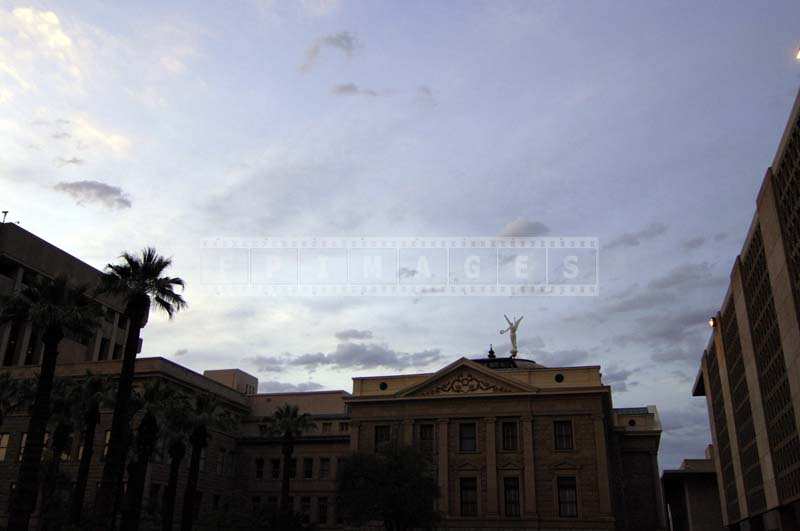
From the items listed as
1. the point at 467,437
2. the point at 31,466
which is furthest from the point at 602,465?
the point at 31,466

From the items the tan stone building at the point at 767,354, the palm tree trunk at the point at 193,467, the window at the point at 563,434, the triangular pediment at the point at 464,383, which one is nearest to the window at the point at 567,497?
the window at the point at 563,434

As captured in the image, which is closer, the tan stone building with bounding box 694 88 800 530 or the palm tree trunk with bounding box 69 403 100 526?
the tan stone building with bounding box 694 88 800 530

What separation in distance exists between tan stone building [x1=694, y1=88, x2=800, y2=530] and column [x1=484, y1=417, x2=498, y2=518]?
682 inches

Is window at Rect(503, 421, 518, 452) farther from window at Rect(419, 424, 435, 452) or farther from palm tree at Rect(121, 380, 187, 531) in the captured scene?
palm tree at Rect(121, 380, 187, 531)

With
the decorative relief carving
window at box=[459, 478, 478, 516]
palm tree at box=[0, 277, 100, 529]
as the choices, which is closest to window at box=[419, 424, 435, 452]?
the decorative relief carving

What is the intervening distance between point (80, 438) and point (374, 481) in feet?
90.6

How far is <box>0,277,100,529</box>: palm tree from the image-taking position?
27953mm

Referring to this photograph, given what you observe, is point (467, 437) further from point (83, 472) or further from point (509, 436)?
point (83, 472)

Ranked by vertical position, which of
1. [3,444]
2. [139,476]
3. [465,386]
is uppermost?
[465,386]

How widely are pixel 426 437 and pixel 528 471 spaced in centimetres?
902

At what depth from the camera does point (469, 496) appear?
56219 millimetres

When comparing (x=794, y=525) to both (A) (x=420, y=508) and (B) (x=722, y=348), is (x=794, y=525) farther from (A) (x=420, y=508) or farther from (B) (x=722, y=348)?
(A) (x=420, y=508)

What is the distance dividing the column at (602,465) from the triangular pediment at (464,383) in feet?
21.0

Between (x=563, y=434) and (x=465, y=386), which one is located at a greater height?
(x=465, y=386)
